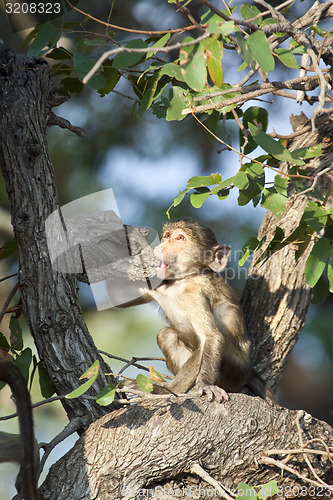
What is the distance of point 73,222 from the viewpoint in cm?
327

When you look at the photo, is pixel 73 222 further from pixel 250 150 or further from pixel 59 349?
pixel 250 150

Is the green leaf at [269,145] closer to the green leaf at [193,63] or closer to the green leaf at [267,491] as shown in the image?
the green leaf at [193,63]

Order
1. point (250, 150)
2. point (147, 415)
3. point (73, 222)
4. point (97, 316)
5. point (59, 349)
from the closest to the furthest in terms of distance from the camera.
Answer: point (147, 415)
point (59, 349)
point (73, 222)
point (250, 150)
point (97, 316)

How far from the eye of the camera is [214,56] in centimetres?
208

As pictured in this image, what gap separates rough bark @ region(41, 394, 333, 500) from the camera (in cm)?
258

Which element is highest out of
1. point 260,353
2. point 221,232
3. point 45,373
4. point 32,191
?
point 32,191

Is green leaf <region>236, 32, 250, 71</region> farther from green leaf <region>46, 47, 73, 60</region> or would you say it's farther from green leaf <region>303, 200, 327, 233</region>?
green leaf <region>46, 47, 73, 60</region>

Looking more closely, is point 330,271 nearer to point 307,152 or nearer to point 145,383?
point 307,152

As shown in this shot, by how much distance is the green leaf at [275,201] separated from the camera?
284cm

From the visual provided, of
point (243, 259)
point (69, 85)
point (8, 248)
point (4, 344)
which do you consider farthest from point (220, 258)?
point (69, 85)

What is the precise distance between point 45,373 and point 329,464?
1.61 metres

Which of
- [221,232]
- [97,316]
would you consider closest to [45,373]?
[97,316]

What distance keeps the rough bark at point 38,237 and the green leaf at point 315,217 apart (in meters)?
1.33

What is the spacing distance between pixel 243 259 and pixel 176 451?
1.15 meters
